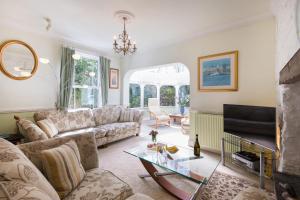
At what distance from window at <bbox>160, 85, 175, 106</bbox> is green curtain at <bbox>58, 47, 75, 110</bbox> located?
4660 mm

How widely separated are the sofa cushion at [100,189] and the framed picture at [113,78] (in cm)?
392

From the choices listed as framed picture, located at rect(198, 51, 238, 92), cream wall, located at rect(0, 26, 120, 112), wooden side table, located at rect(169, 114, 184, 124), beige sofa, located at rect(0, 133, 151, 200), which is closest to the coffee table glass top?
beige sofa, located at rect(0, 133, 151, 200)

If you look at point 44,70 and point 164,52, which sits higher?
point 164,52

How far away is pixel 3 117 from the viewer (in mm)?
3152

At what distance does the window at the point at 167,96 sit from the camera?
7.91m

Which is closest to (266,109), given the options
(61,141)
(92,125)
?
(61,141)

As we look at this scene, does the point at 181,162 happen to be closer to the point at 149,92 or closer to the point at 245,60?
the point at 245,60

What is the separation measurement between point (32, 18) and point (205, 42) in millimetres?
3546

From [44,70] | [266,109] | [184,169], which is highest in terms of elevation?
[44,70]

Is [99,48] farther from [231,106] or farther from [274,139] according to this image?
[274,139]

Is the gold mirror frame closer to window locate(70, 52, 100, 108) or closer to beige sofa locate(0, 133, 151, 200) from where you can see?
window locate(70, 52, 100, 108)

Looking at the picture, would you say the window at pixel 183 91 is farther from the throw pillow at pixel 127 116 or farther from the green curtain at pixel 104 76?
the green curtain at pixel 104 76

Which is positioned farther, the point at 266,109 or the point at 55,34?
the point at 55,34

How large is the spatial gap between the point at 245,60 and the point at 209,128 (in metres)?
A: 1.52
